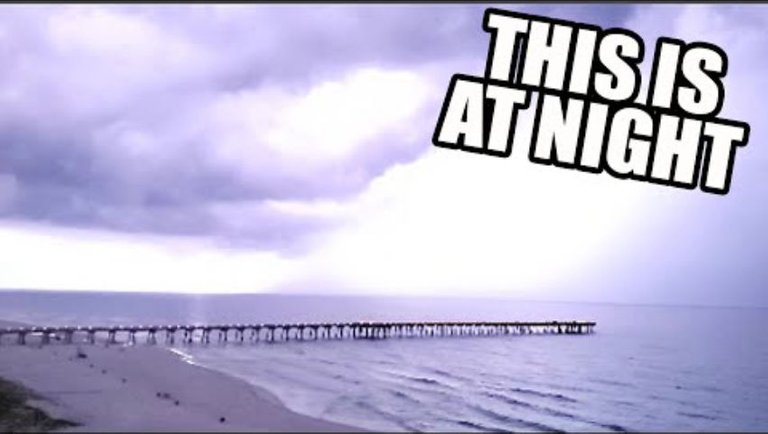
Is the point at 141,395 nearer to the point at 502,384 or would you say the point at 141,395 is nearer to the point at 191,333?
the point at 502,384

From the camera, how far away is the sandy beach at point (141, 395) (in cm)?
2641

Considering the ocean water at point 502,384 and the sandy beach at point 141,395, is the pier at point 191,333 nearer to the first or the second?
the ocean water at point 502,384

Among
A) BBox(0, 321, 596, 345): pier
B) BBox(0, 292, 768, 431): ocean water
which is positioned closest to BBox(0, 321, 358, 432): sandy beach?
BBox(0, 292, 768, 431): ocean water

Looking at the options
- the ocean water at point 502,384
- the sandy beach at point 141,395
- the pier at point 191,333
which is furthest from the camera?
the pier at point 191,333

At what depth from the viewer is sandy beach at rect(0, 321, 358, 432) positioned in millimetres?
26406

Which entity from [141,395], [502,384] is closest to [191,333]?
[502,384]

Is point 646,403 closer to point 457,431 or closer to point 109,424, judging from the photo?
point 457,431

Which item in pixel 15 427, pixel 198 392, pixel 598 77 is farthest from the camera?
pixel 198 392

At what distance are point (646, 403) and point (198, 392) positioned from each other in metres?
27.0

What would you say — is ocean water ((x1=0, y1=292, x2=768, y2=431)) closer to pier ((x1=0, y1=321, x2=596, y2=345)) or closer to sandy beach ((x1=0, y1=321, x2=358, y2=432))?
pier ((x1=0, y1=321, x2=596, y2=345))

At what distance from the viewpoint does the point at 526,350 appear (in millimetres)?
77500

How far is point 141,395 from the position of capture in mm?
32812

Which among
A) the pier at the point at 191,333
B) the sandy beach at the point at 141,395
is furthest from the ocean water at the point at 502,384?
the sandy beach at the point at 141,395

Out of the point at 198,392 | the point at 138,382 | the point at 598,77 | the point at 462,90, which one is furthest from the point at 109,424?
the point at 598,77
